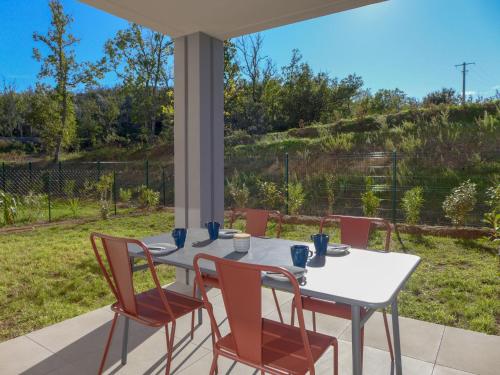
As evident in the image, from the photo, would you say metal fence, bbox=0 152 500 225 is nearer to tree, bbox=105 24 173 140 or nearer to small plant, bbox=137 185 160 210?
small plant, bbox=137 185 160 210

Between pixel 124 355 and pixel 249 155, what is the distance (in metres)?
8.92

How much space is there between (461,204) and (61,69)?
1236 centimetres

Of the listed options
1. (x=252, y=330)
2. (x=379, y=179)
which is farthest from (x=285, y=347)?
(x=379, y=179)

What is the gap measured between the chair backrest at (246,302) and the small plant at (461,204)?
16.3ft

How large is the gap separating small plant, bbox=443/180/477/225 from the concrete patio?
11.2 ft

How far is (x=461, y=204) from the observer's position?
205 inches

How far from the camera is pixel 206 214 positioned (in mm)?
3043

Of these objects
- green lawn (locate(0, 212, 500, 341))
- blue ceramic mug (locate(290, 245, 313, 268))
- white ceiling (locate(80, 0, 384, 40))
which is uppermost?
white ceiling (locate(80, 0, 384, 40))

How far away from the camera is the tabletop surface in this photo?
123cm

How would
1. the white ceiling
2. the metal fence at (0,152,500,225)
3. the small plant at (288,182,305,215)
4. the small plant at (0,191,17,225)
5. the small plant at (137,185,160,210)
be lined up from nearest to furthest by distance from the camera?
the white ceiling < the small plant at (0,191,17,225) < the small plant at (288,182,305,215) < the metal fence at (0,152,500,225) < the small plant at (137,185,160,210)

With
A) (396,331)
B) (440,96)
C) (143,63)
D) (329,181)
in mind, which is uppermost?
(143,63)

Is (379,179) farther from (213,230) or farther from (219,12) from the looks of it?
(213,230)

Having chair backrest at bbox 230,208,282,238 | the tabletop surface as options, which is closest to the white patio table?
the tabletop surface

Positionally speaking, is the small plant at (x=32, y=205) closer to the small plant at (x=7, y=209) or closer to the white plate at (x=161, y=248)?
the small plant at (x=7, y=209)
